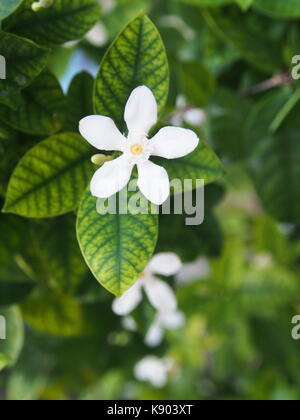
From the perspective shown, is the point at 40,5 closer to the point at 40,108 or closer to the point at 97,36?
the point at 40,108

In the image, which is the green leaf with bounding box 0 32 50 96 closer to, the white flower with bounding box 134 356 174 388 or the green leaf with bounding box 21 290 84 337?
the green leaf with bounding box 21 290 84 337

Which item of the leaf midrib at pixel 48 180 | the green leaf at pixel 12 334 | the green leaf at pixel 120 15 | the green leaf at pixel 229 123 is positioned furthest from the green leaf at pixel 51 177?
the green leaf at pixel 120 15

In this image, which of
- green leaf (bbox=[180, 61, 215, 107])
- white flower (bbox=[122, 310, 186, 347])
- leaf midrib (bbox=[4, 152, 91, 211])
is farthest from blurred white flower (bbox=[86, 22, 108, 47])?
white flower (bbox=[122, 310, 186, 347])

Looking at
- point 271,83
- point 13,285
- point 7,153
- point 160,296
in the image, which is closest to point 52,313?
point 13,285

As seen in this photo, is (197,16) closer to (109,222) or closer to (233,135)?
(233,135)
